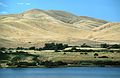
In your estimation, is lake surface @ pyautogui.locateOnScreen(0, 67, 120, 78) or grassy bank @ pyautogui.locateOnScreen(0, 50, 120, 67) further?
grassy bank @ pyautogui.locateOnScreen(0, 50, 120, 67)

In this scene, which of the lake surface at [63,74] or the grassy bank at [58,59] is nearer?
the lake surface at [63,74]

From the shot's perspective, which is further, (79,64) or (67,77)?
(79,64)

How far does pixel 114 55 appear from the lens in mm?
120750

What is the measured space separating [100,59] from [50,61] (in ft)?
40.7

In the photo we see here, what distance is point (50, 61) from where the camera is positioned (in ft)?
380

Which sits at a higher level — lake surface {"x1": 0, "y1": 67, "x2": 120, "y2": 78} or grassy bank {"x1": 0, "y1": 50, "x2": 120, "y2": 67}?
grassy bank {"x1": 0, "y1": 50, "x2": 120, "y2": 67}

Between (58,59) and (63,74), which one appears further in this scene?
(58,59)

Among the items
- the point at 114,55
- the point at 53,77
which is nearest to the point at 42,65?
the point at 114,55

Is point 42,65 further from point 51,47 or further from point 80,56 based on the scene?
point 51,47

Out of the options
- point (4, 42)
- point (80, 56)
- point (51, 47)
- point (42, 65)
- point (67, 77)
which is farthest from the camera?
point (4, 42)

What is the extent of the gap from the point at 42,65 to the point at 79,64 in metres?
9.44

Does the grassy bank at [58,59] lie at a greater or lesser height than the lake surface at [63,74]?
greater

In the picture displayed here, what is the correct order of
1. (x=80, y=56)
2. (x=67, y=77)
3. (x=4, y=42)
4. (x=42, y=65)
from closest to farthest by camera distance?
(x=67, y=77) → (x=42, y=65) → (x=80, y=56) → (x=4, y=42)

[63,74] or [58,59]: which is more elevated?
[58,59]
